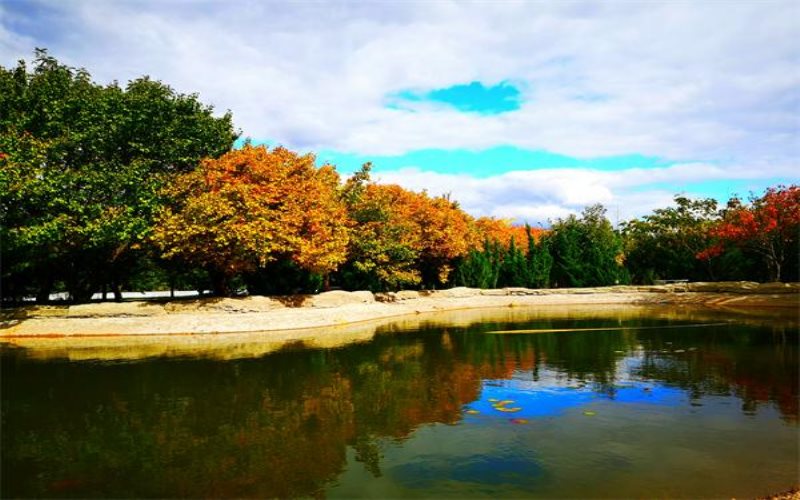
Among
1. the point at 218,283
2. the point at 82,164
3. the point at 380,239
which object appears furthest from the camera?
the point at 380,239

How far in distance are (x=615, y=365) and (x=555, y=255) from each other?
4293 cm

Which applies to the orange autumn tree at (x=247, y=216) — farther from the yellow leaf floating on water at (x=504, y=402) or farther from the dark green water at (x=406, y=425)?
the yellow leaf floating on water at (x=504, y=402)

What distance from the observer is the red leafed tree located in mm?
42281

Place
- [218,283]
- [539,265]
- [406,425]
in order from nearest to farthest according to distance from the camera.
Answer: [406,425]
[218,283]
[539,265]

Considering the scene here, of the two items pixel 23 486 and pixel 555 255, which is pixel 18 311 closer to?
pixel 23 486

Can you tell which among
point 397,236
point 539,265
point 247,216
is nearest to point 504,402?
point 247,216

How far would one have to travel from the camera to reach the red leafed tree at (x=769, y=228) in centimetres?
4228

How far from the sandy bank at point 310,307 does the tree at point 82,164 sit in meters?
3.13

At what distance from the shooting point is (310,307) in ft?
106

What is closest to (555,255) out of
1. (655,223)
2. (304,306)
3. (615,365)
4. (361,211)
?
(655,223)

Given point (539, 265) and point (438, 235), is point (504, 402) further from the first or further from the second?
point (539, 265)

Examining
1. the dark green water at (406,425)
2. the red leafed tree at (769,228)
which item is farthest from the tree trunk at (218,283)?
the red leafed tree at (769,228)

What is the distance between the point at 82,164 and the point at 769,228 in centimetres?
4844

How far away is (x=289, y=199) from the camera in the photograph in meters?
30.0
